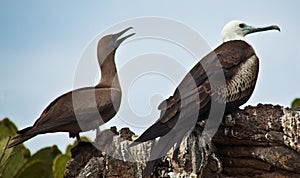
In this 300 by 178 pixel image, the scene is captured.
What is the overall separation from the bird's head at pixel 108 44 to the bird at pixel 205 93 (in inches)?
69.7

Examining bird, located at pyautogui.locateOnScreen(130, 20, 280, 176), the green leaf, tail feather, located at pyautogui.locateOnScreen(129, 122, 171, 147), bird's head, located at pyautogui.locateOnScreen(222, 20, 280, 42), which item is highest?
bird's head, located at pyautogui.locateOnScreen(222, 20, 280, 42)

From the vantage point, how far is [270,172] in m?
6.62

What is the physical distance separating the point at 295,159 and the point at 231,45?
1.69 meters

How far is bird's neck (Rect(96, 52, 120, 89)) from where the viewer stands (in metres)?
8.11

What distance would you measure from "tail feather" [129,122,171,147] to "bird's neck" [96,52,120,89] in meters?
1.66

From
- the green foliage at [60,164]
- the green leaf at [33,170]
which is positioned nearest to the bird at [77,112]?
the green leaf at [33,170]

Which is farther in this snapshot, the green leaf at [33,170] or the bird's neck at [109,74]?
the green leaf at [33,170]

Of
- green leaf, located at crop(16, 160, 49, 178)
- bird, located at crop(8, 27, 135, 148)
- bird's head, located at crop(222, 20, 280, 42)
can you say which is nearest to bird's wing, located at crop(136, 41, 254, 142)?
bird's head, located at crop(222, 20, 280, 42)

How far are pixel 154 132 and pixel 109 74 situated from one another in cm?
211

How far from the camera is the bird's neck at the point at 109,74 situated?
8.11 meters

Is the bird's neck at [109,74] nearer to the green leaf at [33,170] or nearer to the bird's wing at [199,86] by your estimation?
the bird's wing at [199,86]

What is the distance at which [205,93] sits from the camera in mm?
6695

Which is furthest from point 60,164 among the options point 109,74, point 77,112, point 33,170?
point 77,112

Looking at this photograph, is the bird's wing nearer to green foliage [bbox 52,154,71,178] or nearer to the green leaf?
the green leaf
